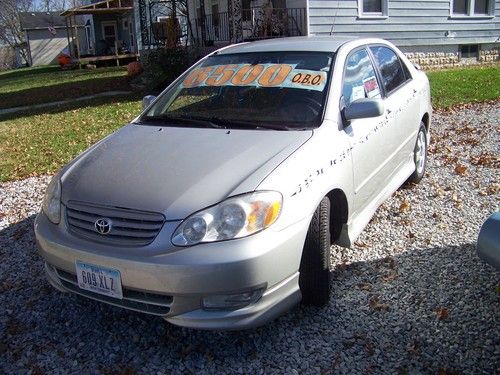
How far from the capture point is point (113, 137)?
380cm

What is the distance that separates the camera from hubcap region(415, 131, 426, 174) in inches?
213

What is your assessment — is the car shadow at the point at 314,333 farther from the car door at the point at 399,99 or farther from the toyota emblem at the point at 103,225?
the car door at the point at 399,99

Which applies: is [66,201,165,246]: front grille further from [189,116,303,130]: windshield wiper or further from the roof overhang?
the roof overhang

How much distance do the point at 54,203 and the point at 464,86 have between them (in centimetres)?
1139

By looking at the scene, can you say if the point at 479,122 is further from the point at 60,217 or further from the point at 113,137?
the point at 60,217

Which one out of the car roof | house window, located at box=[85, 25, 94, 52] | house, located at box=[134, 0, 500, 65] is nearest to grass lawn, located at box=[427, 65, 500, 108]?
house, located at box=[134, 0, 500, 65]

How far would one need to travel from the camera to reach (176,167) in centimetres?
308

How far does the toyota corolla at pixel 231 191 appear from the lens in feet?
8.80

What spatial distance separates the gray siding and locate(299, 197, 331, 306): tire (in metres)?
10.8

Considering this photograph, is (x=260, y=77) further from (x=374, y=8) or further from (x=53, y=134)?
(x=374, y=8)

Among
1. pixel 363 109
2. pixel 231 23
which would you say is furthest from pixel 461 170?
pixel 231 23

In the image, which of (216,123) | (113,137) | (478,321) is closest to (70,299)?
(113,137)

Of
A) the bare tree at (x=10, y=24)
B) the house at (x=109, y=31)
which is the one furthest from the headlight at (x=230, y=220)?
the bare tree at (x=10, y=24)

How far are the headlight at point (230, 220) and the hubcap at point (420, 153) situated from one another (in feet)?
10.2
